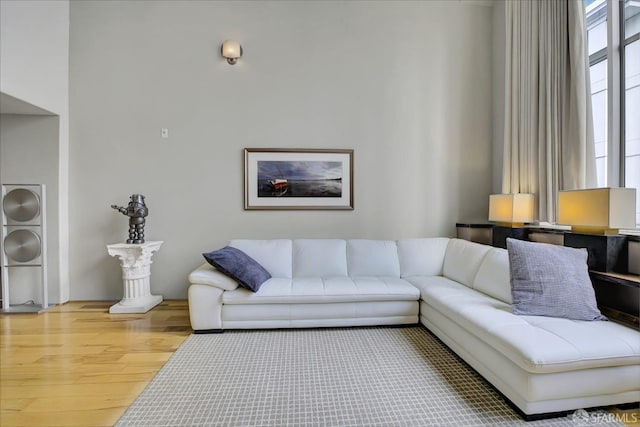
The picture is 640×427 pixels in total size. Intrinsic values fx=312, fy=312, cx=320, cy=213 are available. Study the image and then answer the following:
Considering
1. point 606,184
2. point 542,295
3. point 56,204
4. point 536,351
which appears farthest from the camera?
point 56,204

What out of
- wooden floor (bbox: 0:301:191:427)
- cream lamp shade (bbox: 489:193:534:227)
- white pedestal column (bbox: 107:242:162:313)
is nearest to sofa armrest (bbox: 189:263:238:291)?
wooden floor (bbox: 0:301:191:427)

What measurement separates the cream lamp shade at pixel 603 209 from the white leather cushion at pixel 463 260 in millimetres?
794

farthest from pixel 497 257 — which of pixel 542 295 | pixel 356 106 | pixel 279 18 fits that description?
pixel 279 18

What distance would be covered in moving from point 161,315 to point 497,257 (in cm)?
333

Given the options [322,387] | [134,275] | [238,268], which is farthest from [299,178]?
[322,387]

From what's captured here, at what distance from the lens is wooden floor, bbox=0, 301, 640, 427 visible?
173cm

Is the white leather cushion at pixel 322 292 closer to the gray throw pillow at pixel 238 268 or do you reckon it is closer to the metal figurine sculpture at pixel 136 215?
the gray throw pillow at pixel 238 268

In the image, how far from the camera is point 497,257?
9.07ft

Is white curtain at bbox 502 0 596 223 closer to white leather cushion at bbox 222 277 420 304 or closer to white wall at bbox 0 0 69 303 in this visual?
white leather cushion at bbox 222 277 420 304

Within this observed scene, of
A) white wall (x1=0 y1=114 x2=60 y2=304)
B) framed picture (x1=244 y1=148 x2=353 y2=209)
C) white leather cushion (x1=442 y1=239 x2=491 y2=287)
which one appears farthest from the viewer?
framed picture (x1=244 y1=148 x2=353 y2=209)

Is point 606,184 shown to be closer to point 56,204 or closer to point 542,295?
point 542,295

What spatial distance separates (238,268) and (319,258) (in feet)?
3.02

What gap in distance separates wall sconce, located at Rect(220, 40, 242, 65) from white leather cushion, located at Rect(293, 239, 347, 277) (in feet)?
7.61

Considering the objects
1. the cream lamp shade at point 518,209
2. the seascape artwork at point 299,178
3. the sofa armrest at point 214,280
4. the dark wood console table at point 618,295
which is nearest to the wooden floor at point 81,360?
the sofa armrest at point 214,280
